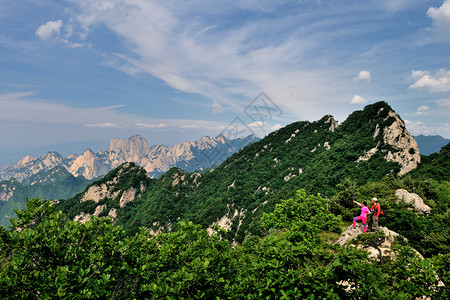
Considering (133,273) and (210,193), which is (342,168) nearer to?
(210,193)

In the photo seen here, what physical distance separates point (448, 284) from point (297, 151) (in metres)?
127

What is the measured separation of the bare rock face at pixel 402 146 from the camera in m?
70.6

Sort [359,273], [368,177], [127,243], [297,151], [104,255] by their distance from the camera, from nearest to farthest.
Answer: [359,273], [104,255], [127,243], [368,177], [297,151]

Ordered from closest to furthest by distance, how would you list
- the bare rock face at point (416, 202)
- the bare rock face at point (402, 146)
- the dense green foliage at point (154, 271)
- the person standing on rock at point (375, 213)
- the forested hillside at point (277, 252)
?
the dense green foliage at point (154, 271)
the forested hillside at point (277, 252)
the person standing on rock at point (375, 213)
the bare rock face at point (416, 202)
the bare rock face at point (402, 146)

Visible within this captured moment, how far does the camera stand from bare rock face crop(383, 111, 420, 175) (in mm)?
70594

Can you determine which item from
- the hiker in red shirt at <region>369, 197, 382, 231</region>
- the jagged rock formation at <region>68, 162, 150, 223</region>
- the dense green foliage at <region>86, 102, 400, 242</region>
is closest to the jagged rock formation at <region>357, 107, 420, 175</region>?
the dense green foliage at <region>86, 102, 400, 242</region>

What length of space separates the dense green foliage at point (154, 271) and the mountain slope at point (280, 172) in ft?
232

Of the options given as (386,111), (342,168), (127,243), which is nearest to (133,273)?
(127,243)

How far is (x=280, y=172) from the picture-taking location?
120 m

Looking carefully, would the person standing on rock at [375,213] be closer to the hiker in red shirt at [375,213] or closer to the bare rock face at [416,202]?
the hiker in red shirt at [375,213]

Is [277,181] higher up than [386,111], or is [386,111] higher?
[386,111]

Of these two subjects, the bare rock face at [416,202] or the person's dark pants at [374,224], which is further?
the bare rock face at [416,202]

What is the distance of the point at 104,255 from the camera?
9102mm

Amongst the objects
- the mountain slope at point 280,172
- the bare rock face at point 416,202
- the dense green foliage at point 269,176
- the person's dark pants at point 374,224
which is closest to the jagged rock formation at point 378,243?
the person's dark pants at point 374,224
